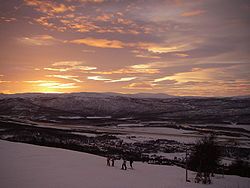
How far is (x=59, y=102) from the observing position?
152 meters

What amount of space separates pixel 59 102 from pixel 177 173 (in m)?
135

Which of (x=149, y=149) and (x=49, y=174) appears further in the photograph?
(x=149, y=149)

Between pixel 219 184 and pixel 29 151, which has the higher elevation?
pixel 29 151

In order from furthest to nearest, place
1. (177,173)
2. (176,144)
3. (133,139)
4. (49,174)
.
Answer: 1. (133,139)
2. (176,144)
3. (177,173)
4. (49,174)

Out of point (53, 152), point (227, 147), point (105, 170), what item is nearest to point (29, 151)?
point (53, 152)

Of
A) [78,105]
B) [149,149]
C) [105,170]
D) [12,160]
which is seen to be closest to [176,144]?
[149,149]

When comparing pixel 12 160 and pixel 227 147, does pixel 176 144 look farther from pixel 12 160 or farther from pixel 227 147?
pixel 12 160

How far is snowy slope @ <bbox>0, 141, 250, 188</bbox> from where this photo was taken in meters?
16.0

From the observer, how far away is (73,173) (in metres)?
18.8

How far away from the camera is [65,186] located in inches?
601

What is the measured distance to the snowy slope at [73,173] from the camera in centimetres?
1598

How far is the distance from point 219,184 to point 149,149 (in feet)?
67.2

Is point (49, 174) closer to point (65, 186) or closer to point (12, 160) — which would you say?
point (65, 186)

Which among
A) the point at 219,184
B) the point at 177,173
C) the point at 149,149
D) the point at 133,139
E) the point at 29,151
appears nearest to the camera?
the point at 219,184
